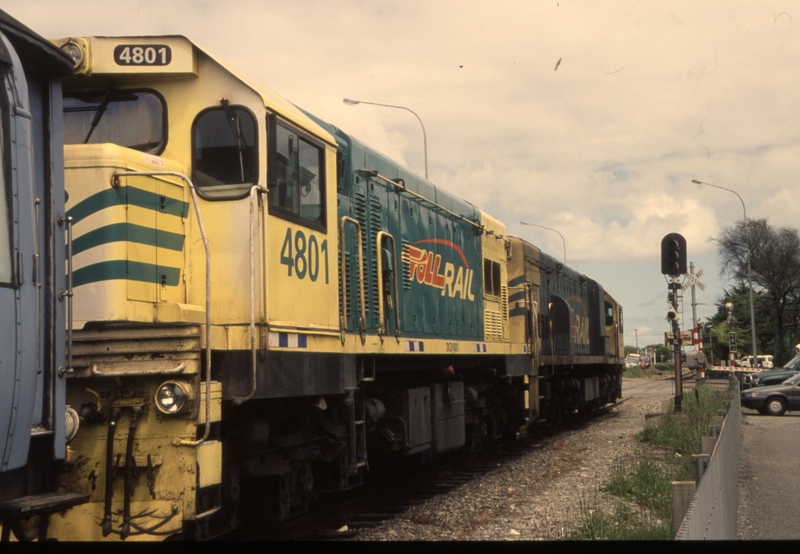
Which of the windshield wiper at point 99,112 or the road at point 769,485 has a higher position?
the windshield wiper at point 99,112

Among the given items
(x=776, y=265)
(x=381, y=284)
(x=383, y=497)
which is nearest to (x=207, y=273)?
(x=381, y=284)

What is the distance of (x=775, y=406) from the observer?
24.5 meters

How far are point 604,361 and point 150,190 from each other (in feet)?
67.4

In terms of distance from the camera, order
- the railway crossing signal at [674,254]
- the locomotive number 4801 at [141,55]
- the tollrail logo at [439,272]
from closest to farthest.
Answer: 1. the locomotive number 4801 at [141,55]
2. the tollrail logo at [439,272]
3. the railway crossing signal at [674,254]

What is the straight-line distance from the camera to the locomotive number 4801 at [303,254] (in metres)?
7.10

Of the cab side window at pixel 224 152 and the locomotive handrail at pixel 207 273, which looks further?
the cab side window at pixel 224 152

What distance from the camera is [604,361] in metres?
25.2

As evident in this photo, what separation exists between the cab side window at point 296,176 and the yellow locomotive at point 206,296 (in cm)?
2

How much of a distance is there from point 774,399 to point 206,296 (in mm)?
21786

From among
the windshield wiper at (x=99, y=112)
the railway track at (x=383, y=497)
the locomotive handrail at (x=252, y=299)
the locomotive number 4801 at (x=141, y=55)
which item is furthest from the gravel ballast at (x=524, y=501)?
the locomotive number 4801 at (x=141, y=55)

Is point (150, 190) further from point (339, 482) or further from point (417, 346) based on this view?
point (417, 346)

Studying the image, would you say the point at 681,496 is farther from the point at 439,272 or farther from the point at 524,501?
the point at 439,272

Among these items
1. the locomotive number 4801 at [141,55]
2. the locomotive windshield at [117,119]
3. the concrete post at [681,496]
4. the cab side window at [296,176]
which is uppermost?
the locomotive number 4801 at [141,55]

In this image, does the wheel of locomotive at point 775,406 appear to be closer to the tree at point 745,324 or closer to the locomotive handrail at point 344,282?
the locomotive handrail at point 344,282
